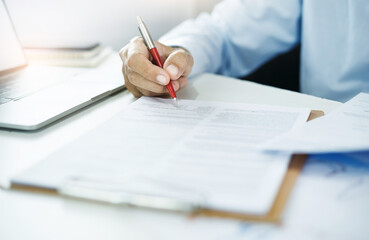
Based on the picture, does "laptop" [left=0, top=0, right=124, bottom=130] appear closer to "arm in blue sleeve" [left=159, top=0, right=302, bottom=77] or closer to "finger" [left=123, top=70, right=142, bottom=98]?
"finger" [left=123, top=70, right=142, bottom=98]

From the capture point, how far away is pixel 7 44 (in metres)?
0.79

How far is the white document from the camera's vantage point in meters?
0.35

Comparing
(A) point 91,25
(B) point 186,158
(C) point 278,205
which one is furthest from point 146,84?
(A) point 91,25

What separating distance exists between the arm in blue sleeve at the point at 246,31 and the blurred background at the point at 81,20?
0.88 feet

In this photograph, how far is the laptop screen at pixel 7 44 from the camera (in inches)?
30.9

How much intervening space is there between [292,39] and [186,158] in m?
0.76

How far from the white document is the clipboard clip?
0.39 ft

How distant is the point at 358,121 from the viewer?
1.39ft

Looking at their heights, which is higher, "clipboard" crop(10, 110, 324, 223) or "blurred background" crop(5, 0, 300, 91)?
"blurred background" crop(5, 0, 300, 91)

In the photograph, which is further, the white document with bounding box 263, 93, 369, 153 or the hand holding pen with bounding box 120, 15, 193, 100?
the hand holding pen with bounding box 120, 15, 193, 100

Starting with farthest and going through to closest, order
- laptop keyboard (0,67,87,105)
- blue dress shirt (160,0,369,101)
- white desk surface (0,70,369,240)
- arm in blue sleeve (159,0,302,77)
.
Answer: arm in blue sleeve (159,0,302,77), blue dress shirt (160,0,369,101), laptop keyboard (0,67,87,105), white desk surface (0,70,369,240)

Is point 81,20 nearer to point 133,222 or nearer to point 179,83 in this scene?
point 179,83

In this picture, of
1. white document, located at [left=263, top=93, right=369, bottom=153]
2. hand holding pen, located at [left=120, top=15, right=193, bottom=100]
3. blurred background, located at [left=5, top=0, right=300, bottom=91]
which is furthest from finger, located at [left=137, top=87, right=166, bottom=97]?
blurred background, located at [left=5, top=0, right=300, bottom=91]

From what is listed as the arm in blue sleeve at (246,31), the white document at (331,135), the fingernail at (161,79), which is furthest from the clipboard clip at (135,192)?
the arm in blue sleeve at (246,31)
